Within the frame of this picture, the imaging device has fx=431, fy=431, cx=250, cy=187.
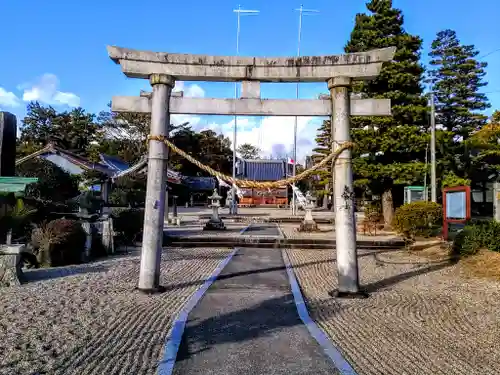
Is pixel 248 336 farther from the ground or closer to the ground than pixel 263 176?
closer to the ground

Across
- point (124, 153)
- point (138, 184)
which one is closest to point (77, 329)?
point (138, 184)

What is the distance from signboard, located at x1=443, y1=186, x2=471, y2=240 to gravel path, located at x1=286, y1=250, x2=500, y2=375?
4.49 m

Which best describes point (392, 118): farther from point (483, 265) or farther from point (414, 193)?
point (483, 265)

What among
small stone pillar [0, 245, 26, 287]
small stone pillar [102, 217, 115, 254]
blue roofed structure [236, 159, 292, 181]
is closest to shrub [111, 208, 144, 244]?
small stone pillar [102, 217, 115, 254]

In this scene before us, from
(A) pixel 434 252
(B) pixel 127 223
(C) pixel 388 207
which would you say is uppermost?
(C) pixel 388 207

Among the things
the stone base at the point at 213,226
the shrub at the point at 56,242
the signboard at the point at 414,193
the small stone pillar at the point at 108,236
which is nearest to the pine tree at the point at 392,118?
the signboard at the point at 414,193

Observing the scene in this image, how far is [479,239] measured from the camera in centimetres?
1098

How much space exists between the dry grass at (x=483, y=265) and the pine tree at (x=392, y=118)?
9711 mm

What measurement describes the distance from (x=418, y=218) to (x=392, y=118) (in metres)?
5.83

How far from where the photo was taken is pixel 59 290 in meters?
7.23

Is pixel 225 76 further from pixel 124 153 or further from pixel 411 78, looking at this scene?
pixel 124 153

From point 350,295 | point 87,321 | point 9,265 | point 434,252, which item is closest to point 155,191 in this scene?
point 87,321

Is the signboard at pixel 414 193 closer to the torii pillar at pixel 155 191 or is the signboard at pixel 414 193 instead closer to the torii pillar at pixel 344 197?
the torii pillar at pixel 344 197

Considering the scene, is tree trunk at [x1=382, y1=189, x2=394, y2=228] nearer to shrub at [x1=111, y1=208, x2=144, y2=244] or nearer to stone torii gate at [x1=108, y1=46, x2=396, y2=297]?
shrub at [x1=111, y1=208, x2=144, y2=244]
